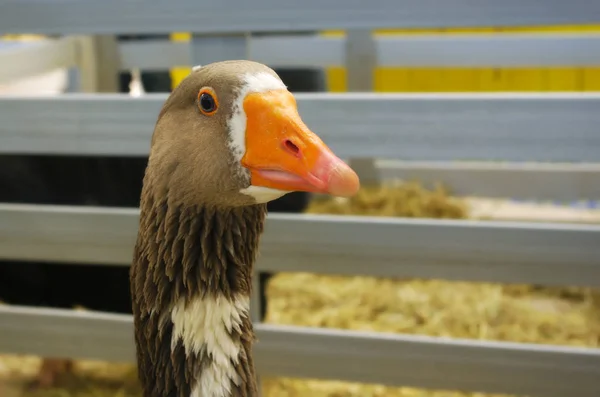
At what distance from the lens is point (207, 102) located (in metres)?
0.96

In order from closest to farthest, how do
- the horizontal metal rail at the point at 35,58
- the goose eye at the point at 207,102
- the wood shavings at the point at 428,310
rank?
the goose eye at the point at 207,102 < the wood shavings at the point at 428,310 < the horizontal metal rail at the point at 35,58

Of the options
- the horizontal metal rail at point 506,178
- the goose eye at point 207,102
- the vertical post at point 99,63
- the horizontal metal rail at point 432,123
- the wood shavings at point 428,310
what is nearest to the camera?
the goose eye at point 207,102

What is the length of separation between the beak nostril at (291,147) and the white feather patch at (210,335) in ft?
0.98

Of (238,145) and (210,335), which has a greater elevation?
(238,145)

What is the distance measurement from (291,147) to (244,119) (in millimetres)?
87

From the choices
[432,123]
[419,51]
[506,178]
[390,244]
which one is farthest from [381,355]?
[419,51]

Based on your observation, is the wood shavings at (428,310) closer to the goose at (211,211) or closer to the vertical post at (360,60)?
the goose at (211,211)

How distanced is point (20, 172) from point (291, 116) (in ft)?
4.12

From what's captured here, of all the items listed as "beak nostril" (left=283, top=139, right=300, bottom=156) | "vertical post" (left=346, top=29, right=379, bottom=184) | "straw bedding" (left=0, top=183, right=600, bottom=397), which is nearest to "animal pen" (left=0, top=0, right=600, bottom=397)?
"straw bedding" (left=0, top=183, right=600, bottom=397)

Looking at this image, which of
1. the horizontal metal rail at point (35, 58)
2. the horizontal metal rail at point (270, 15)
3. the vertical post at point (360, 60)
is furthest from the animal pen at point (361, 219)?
the vertical post at point (360, 60)

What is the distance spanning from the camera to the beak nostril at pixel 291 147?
0.89 m

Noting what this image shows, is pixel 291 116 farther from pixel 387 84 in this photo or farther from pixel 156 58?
pixel 387 84

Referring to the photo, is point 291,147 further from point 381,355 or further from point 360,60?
point 360,60

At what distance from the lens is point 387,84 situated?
484cm
